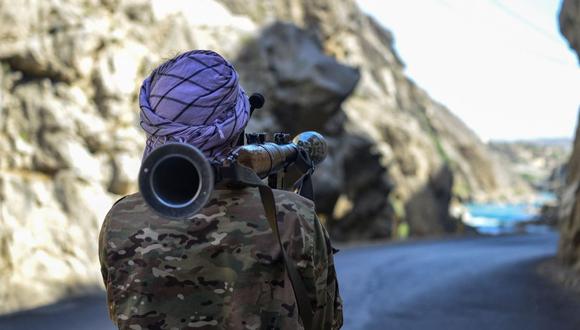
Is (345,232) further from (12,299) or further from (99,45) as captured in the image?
(12,299)

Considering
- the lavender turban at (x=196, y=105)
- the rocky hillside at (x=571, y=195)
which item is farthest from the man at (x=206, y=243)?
the rocky hillside at (x=571, y=195)

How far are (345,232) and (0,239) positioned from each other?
1403 centimetres

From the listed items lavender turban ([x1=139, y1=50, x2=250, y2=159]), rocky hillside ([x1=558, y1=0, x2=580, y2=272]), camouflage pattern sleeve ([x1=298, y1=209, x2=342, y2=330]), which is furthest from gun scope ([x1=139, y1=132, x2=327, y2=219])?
rocky hillside ([x1=558, y1=0, x2=580, y2=272])

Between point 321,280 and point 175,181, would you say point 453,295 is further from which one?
point 175,181

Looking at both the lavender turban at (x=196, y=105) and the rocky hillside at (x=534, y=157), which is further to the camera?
the rocky hillside at (x=534, y=157)

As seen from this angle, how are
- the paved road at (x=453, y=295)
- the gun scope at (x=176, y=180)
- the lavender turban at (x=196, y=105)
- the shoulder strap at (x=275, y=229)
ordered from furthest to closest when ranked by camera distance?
1. the paved road at (x=453, y=295)
2. the lavender turban at (x=196, y=105)
3. the shoulder strap at (x=275, y=229)
4. the gun scope at (x=176, y=180)

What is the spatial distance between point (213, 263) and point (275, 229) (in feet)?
0.65

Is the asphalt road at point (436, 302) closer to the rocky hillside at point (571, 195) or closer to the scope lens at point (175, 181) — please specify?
the rocky hillside at point (571, 195)

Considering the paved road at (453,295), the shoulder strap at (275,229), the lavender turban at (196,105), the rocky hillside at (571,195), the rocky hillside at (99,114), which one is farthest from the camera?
the rocky hillside at (99,114)

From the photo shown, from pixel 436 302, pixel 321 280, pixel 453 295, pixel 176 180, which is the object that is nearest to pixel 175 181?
pixel 176 180

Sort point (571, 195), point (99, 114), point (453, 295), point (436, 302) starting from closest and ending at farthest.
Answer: point (436, 302), point (453, 295), point (571, 195), point (99, 114)

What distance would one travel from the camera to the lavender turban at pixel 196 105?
195 centimetres

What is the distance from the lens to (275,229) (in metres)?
1.92

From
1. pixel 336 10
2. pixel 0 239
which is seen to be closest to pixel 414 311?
pixel 0 239
